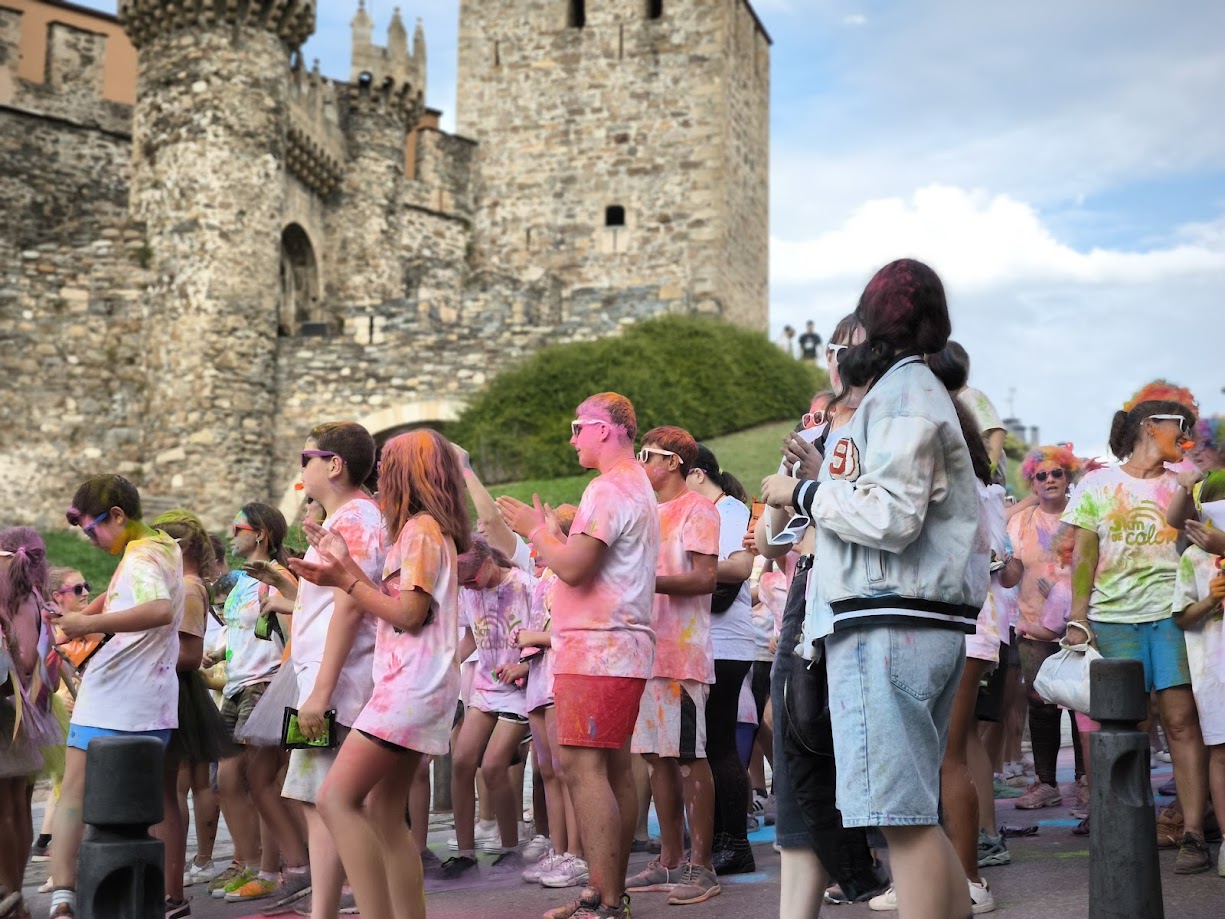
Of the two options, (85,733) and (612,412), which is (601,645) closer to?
(612,412)

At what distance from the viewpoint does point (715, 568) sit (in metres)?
5.49

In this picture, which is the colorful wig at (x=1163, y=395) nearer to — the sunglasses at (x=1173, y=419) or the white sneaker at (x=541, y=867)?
the sunglasses at (x=1173, y=419)

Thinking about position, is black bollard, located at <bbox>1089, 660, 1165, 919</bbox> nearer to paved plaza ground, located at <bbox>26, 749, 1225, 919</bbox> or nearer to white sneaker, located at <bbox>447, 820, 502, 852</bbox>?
paved plaza ground, located at <bbox>26, 749, 1225, 919</bbox>

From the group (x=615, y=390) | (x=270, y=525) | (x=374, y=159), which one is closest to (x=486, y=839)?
(x=270, y=525)

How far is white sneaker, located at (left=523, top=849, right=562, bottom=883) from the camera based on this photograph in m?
5.86

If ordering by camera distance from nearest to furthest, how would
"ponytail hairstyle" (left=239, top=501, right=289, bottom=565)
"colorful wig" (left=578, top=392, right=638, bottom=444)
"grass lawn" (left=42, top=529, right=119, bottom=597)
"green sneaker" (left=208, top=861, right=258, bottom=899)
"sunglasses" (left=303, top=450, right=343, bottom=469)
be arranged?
"sunglasses" (left=303, top=450, right=343, bottom=469), "colorful wig" (left=578, top=392, right=638, bottom=444), "green sneaker" (left=208, top=861, right=258, bottom=899), "ponytail hairstyle" (left=239, top=501, right=289, bottom=565), "grass lawn" (left=42, top=529, right=119, bottom=597)

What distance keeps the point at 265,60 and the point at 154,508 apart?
731 cm

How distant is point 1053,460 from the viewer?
750cm

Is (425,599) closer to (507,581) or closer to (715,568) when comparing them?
(715,568)

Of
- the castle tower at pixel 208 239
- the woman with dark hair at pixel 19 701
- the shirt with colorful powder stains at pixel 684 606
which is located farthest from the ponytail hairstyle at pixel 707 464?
the castle tower at pixel 208 239

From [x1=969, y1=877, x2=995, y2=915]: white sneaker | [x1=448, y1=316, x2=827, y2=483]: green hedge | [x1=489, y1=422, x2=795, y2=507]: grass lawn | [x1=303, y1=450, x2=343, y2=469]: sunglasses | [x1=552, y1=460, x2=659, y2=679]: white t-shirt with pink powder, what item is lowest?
[x1=969, y1=877, x2=995, y2=915]: white sneaker

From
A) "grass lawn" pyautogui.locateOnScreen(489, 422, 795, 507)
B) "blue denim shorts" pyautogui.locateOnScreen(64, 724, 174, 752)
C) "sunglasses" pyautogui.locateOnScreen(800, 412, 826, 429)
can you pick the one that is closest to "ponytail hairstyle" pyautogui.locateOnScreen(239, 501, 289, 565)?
"blue denim shorts" pyautogui.locateOnScreen(64, 724, 174, 752)

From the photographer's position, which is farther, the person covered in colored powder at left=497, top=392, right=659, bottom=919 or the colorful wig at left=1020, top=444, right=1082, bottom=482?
the colorful wig at left=1020, top=444, right=1082, bottom=482

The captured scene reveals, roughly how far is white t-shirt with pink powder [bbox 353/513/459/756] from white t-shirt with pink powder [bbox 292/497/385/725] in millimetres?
253
